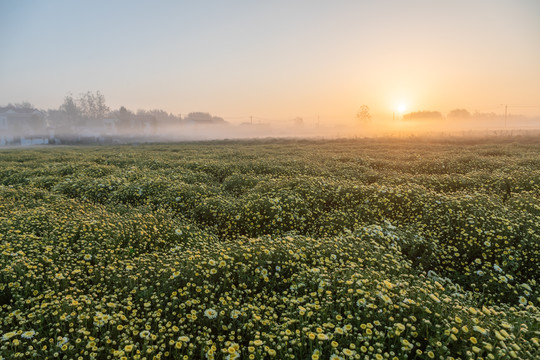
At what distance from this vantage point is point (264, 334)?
151 inches

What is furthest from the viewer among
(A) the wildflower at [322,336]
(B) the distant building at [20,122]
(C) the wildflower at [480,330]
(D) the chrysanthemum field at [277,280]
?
(B) the distant building at [20,122]

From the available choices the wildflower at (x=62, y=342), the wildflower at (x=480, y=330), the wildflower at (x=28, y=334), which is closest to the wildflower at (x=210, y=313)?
the wildflower at (x=62, y=342)

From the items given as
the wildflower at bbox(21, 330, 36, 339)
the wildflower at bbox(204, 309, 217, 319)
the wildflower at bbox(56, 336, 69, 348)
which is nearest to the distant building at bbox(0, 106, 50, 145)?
the wildflower at bbox(21, 330, 36, 339)

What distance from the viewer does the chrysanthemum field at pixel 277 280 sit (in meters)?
3.71

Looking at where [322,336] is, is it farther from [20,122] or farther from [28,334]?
[20,122]

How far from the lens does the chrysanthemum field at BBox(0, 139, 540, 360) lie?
371 centimetres

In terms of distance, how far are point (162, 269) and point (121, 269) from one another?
878 millimetres

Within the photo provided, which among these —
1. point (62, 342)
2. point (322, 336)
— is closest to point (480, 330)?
point (322, 336)

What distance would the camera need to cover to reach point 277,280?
5.50 meters

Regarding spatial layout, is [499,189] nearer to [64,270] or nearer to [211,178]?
[211,178]

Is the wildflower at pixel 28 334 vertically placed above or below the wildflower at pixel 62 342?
above

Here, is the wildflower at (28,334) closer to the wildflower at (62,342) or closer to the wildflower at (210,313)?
the wildflower at (62,342)

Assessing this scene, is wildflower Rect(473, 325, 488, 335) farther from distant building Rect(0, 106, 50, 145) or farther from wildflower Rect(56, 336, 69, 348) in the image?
distant building Rect(0, 106, 50, 145)

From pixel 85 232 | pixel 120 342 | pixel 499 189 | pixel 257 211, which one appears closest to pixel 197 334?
pixel 120 342
